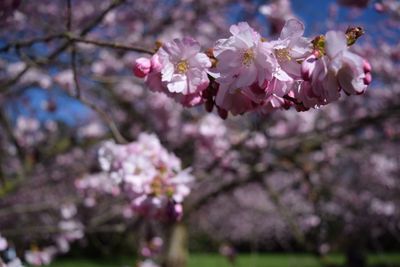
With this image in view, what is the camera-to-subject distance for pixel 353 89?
88cm

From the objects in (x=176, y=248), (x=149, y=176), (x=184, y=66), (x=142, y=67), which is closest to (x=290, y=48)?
(x=184, y=66)

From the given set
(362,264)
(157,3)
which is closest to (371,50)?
(157,3)

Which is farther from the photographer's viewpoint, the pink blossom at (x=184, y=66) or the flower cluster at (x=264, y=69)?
the pink blossom at (x=184, y=66)

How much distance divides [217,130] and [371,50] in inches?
133

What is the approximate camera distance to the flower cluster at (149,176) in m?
1.55

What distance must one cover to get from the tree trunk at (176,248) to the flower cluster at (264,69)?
559 cm

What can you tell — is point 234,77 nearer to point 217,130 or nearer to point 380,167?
point 217,130

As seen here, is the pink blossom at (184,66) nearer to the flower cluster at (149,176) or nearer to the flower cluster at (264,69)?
the flower cluster at (264,69)

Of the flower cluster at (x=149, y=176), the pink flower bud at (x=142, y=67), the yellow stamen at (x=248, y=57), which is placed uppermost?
the yellow stamen at (x=248, y=57)

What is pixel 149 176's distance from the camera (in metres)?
1.60

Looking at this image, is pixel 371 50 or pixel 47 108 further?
pixel 371 50

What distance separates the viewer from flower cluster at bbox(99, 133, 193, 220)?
155 centimetres

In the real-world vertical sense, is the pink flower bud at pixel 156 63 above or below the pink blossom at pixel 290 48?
below

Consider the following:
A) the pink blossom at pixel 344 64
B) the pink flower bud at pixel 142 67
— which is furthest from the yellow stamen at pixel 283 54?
the pink flower bud at pixel 142 67
